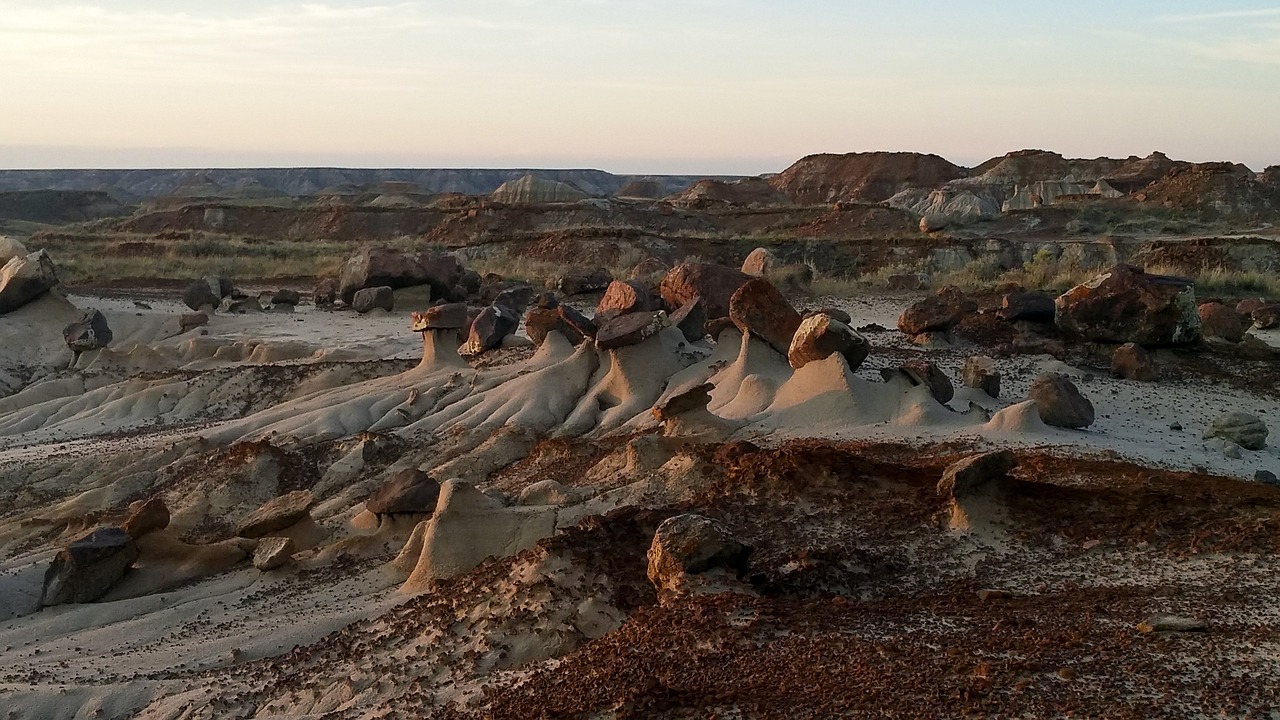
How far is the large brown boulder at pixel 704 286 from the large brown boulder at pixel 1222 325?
5.16 m

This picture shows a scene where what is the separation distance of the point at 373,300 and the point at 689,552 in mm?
14566

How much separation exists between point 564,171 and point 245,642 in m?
123

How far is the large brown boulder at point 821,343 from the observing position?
31.3 ft

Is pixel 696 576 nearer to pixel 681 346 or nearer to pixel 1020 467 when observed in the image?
pixel 1020 467

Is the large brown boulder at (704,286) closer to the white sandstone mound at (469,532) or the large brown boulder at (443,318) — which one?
the large brown boulder at (443,318)

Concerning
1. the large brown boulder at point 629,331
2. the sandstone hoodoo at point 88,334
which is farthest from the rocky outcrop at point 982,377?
the sandstone hoodoo at point 88,334

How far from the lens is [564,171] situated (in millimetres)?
126750

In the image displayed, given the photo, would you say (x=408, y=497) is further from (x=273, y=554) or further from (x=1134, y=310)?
(x=1134, y=310)

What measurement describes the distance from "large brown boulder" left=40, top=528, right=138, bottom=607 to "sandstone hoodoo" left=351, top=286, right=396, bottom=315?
37.4 feet

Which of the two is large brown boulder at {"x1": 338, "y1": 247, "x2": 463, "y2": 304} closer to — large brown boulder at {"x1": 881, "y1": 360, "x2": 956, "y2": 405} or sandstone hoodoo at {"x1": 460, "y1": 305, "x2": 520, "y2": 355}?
sandstone hoodoo at {"x1": 460, "y1": 305, "x2": 520, "y2": 355}

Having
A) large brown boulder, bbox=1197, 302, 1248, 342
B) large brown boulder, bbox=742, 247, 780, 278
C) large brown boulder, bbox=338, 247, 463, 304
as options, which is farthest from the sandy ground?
large brown boulder, bbox=742, 247, 780, 278

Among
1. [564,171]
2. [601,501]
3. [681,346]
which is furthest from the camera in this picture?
[564,171]

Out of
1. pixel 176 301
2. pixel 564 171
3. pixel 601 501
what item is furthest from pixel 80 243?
pixel 564 171

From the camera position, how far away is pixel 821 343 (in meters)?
9.52
